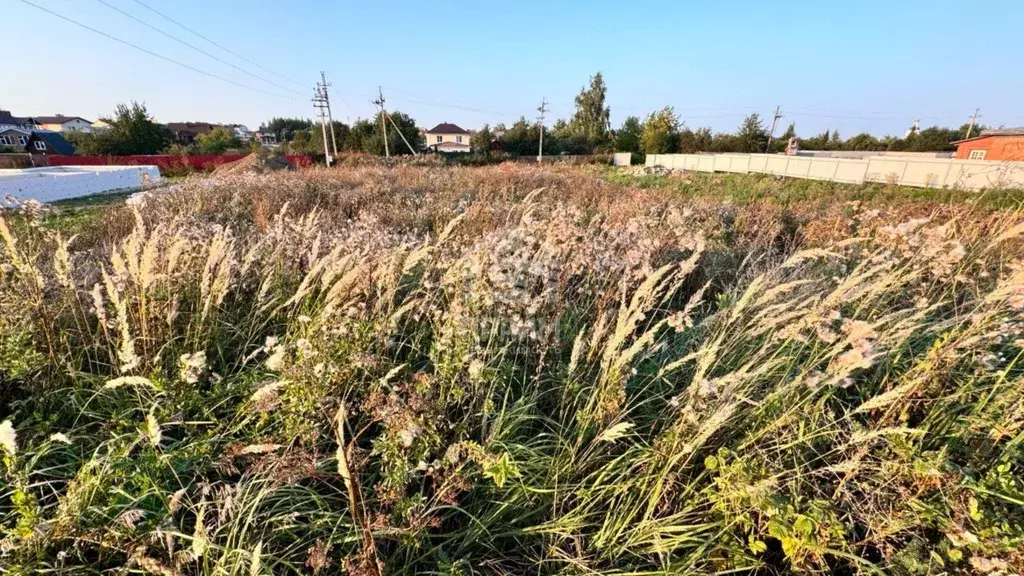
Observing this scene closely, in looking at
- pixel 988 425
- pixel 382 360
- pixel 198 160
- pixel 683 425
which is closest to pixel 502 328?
pixel 382 360

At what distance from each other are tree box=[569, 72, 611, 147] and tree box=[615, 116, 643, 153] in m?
3.22

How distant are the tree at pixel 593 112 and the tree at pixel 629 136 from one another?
322 centimetres

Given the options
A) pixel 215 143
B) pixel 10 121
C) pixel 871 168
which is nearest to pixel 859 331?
pixel 871 168

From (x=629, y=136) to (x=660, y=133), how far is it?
6204 mm

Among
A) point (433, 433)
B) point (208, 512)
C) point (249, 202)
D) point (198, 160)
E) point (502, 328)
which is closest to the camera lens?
point (208, 512)

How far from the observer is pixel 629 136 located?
4812 cm

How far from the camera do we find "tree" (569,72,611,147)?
5275cm

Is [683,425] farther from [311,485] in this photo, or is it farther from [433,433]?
[311,485]

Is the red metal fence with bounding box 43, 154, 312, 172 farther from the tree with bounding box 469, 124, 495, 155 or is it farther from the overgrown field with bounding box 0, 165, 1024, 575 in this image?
the overgrown field with bounding box 0, 165, 1024, 575

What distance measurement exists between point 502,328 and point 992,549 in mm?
1862

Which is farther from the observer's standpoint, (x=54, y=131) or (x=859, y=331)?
(x=54, y=131)

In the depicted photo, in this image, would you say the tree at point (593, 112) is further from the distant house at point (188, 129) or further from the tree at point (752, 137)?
the distant house at point (188, 129)

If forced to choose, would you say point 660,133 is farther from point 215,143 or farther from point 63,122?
point 63,122

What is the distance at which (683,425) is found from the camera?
1.58 metres
